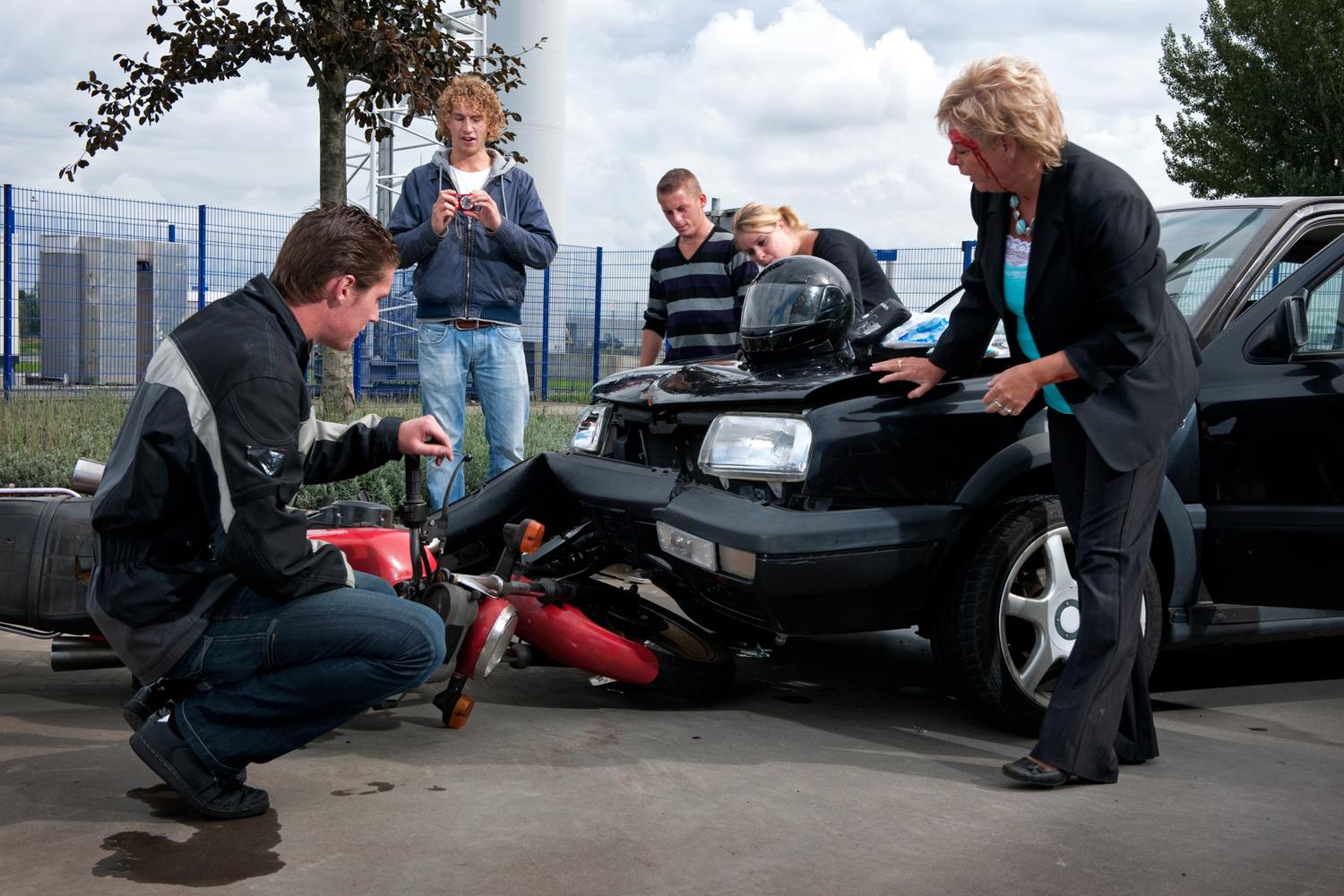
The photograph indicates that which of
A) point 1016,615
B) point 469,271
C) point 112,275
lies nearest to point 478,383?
point 469,271

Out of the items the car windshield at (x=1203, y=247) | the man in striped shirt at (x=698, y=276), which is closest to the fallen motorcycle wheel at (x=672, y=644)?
the car windshield at (x=1203, y=247)

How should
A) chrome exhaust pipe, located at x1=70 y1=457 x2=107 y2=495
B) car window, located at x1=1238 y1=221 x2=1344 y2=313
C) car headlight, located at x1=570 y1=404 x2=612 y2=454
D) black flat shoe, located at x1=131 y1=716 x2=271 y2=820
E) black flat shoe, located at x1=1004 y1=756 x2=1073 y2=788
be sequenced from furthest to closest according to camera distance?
car headlight, located at x1=570 y1=404 x2=612 y2=454 → car window, located at x1=1238 y1=221 x2=1344 y2=313 → chrome exhaust pipe, located at x1=70 y1=457 x2=107 y2=495 → black flat shoe, located at x1=1004 y1=756 x2=1073 y2=788 → black flat shoe, located at x1=131 y1=716 x2=271 y2=820

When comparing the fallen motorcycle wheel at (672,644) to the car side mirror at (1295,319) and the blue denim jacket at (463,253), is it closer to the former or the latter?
the car side mirror at (1295,319)

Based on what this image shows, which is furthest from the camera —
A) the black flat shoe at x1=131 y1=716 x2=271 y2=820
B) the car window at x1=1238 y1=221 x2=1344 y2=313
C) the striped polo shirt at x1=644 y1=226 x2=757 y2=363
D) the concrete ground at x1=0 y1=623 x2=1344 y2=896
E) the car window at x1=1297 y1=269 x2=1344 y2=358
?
the striped polo shirt at x1=644 y1=226 x2=757 y2=363

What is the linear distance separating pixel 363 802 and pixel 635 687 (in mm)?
1343

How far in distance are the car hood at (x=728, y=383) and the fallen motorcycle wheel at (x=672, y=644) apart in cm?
68

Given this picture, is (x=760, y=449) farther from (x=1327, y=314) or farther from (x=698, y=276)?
(x=698, y=276)

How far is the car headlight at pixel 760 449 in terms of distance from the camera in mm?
3961

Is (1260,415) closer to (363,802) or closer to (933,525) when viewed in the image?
(933,525)

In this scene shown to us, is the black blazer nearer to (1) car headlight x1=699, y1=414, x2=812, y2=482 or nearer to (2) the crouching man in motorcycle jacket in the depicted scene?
(1) car headlight x1=699, y1=414, x2=812, y2=482

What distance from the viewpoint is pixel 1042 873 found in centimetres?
301

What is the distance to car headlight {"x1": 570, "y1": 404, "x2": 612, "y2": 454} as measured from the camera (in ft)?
15.4

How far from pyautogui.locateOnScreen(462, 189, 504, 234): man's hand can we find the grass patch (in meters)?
1.36

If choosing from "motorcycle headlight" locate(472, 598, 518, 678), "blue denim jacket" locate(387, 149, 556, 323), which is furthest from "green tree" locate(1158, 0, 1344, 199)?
"motorcycle headlight" locate(472, 598, 518, 678)
